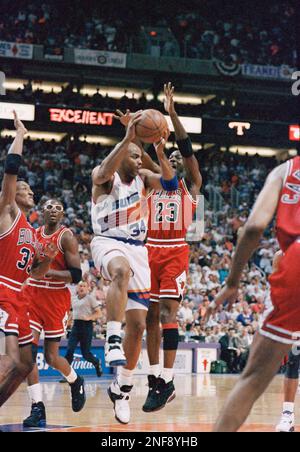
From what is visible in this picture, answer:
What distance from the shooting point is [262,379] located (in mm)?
5023

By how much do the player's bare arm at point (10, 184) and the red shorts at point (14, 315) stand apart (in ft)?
2.22

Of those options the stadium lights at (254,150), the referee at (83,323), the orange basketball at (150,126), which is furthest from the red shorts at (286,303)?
the stadium lights at (254,150)

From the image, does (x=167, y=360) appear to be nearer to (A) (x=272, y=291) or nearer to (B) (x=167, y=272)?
(B) (x=167, y=272)

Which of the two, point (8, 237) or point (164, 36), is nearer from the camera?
point (8, 237)

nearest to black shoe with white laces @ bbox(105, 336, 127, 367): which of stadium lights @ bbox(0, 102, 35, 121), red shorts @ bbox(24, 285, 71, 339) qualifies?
red shorts @ bbox(24, 285, 71, 339)

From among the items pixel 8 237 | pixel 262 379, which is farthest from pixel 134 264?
pixel 262 379

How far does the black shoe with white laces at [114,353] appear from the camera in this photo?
286 inches

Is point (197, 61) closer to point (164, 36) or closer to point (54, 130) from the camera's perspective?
point (164, 36)

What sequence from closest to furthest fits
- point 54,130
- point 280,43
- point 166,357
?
1. point 166,357
2. point 54,130
3. point 280,43

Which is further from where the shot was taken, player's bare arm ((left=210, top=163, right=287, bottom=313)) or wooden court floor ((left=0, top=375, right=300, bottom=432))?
wooden court floor ((left=0, top=375, right=300, bottom=432))

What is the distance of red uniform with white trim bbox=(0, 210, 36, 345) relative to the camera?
26.7 feet

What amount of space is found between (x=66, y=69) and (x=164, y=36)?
15.1 ft

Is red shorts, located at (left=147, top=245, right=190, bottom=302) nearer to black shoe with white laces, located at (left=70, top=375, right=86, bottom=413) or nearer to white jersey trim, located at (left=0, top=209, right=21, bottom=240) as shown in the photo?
black shoe with white laces, located at (left=70, top=375, right=86, bottom=413)

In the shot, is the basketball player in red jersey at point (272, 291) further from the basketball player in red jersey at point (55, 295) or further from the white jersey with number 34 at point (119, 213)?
the basketball player in red jersey at point (55, 295)
